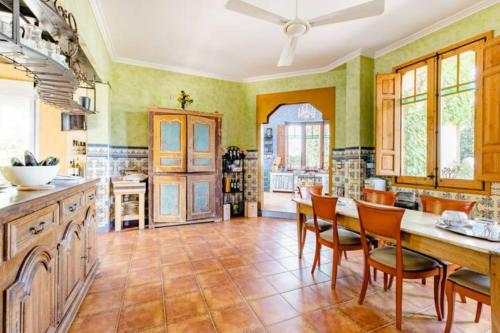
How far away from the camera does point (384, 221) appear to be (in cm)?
182

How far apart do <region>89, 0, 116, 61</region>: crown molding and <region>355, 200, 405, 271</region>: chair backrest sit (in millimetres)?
3794

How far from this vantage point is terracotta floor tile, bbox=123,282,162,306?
2.14m

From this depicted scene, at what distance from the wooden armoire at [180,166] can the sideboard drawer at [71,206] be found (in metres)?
2.43

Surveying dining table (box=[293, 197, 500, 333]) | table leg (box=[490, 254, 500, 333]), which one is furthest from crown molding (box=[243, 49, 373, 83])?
table leg (box=[490, 254, 500, 333])

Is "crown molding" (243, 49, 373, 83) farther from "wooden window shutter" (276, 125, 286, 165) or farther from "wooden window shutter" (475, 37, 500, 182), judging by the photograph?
"wooden window shutter" (276, 125, 286, 165)

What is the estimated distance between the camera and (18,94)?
3.38 metres

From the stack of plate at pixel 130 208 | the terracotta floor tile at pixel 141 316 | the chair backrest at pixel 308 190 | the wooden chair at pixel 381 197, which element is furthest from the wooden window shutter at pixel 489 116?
the stack of plate at pixel 130 208

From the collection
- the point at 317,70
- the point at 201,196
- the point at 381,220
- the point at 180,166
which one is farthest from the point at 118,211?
the point at 317,70

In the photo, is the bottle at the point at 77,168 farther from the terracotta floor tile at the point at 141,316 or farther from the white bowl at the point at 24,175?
the terracotta floor tile at the point at 141,316

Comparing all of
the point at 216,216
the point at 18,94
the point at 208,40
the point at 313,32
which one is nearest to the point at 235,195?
the point at 216,216

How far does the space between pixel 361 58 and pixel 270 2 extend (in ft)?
7.17

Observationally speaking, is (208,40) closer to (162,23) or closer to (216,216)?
(162,23)

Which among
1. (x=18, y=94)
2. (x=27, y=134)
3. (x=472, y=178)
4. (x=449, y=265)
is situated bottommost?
(x=449, y=265)

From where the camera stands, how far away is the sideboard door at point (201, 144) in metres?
4.62
